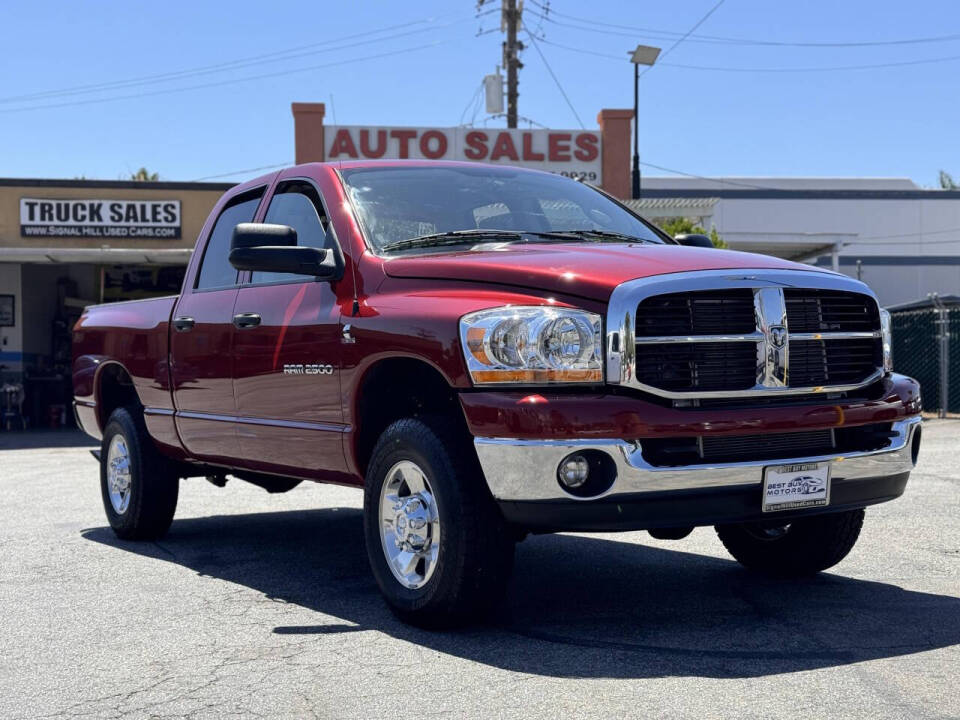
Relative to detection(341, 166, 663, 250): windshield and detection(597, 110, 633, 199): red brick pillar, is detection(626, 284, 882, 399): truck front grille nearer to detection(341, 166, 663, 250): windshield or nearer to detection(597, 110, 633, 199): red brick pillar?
detection(341, 166, 663, 250): windshield

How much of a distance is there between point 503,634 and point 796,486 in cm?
127

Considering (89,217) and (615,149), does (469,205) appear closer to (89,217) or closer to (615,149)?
(89,217)

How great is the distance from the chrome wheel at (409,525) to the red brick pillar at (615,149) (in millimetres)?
20424

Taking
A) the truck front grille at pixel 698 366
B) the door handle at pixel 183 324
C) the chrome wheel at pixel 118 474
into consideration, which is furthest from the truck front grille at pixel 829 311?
the chrome wheel at pixel 118 474

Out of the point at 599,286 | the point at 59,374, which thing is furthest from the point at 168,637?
the point at 59,374

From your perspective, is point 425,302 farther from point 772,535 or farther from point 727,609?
point 772,535

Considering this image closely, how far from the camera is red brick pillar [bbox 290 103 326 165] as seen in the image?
80.9 ft

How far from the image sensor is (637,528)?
4.70 metres

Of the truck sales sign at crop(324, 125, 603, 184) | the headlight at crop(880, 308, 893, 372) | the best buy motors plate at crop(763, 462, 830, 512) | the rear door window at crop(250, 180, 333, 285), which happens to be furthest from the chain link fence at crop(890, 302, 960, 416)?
the best buy motors plate at crop(763, 462, 830, 512)

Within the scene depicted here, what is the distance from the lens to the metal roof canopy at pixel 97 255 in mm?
21812

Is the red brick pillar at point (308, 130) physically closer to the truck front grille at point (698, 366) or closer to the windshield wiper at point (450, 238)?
the windshield wiper at point (450, 238)

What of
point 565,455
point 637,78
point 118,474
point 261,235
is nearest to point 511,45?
point 637,78

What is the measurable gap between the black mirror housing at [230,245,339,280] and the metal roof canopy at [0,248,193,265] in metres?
16.4

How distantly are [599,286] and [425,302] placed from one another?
790mm
